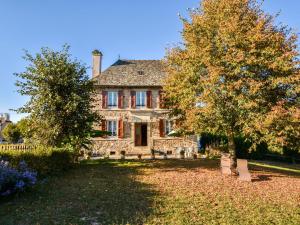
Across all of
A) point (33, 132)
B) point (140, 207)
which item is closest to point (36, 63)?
point (33, 132)

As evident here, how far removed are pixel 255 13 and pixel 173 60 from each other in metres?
4.33

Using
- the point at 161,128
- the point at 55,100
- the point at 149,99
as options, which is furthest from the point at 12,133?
the point at 55,100

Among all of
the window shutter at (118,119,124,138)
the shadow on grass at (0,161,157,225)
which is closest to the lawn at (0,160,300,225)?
the shadow on grass at (0,161,157,225)

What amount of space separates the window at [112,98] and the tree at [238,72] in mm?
12856

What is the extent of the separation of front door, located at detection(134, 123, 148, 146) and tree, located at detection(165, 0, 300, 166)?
1293 cm

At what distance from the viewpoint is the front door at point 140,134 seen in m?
26.5

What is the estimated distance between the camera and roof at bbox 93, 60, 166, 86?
26.0m

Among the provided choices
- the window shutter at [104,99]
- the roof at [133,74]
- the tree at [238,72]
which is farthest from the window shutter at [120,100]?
the tree at [238,72]

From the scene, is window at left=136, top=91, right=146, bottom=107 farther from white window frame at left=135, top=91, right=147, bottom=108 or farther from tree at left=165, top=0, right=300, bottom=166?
tree at left=165, top=0, right=300, bottom=166

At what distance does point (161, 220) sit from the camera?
6.71 m

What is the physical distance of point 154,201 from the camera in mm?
8469

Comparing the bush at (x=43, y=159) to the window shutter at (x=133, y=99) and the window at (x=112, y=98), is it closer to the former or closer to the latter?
the window at (x=112, y=98)

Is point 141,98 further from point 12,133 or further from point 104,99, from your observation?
point 12,133

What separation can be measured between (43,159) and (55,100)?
3.80m
